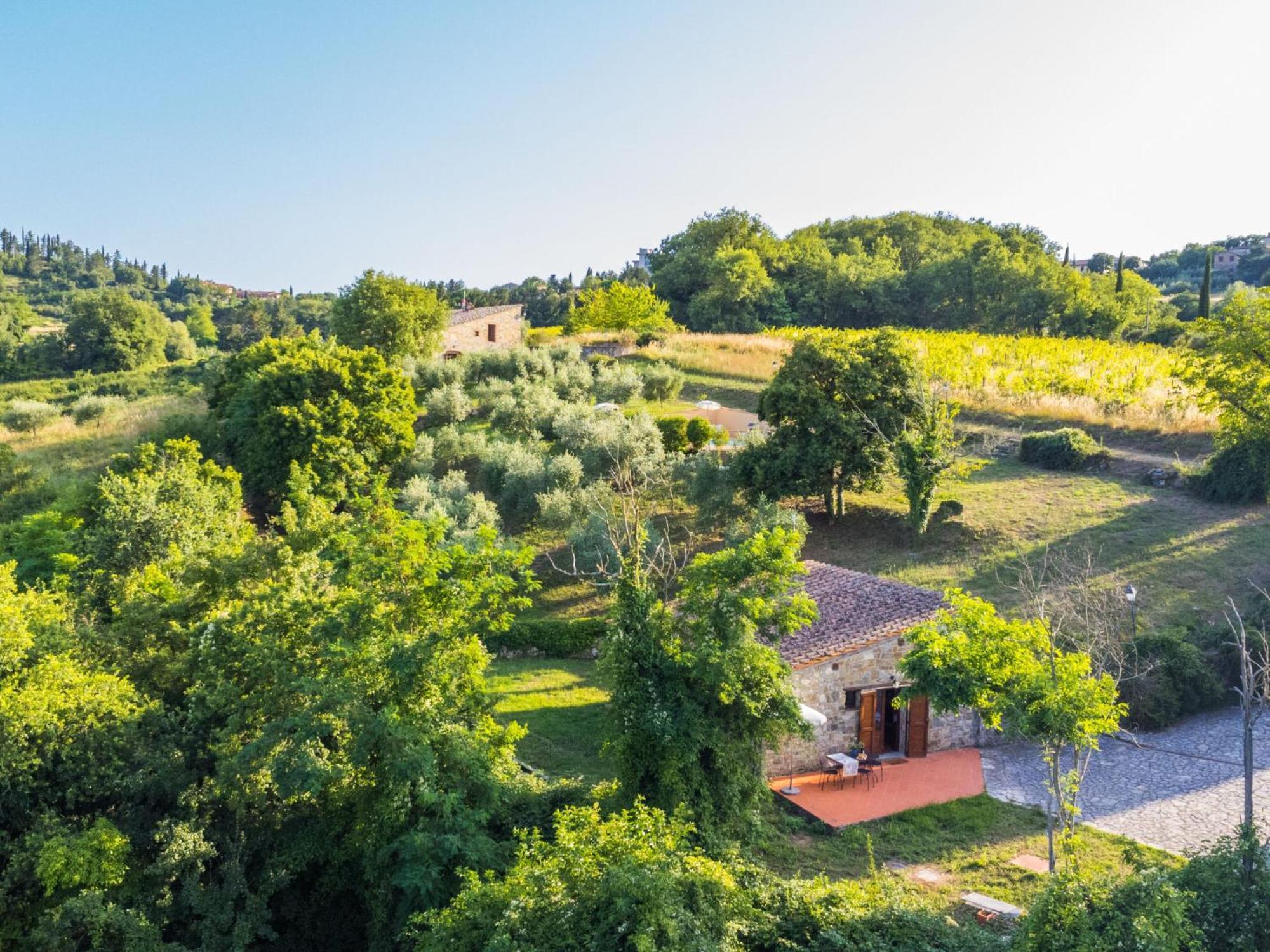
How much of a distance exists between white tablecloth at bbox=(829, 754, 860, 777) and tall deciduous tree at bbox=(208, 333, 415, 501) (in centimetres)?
2052

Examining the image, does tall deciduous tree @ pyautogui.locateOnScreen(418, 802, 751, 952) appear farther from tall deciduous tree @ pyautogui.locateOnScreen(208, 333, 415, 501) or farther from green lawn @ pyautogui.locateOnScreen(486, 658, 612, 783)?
tall deciduous tree @ pyautogui.locateOnScreen(208, 333, 415, 501)

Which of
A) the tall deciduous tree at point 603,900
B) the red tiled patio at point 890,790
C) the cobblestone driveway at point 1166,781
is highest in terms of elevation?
the tall deciduous tree at point 603,900

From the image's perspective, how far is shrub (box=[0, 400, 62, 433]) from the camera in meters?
45.6

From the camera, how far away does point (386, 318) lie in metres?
48.6

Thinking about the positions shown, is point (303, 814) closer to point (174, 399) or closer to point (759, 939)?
point (759, 939)

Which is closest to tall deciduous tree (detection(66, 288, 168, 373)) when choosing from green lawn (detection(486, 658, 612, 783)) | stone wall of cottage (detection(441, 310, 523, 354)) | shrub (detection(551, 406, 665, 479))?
stone wall of cottage (detection(441, 310, 523, 354))

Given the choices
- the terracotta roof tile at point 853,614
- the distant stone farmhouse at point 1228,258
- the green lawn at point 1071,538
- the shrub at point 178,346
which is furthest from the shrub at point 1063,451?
the distant stone farmhouse at point 1228,258

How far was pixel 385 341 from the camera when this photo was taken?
4903cm

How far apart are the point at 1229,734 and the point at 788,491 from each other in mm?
12479

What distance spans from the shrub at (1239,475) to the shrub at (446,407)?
2850cm

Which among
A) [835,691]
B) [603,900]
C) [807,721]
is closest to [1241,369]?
[835,691]

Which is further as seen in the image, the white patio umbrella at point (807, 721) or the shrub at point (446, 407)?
the shrub at point (446, 407)

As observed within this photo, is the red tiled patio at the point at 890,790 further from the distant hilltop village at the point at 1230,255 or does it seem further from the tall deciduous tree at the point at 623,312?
the distant hilltop village at the point at 1230,255

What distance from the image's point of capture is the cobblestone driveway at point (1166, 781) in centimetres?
1500
